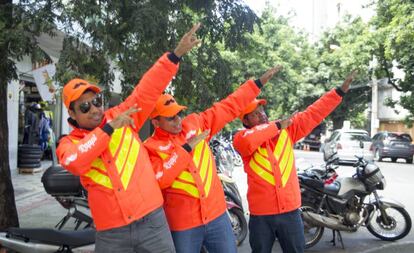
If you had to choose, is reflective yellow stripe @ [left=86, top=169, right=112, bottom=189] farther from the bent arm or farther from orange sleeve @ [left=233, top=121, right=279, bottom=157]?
orange sleeve @ [left=233, top=121, right=279, bottom=157]

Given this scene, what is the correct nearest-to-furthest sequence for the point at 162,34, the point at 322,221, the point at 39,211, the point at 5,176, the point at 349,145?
the point at 162,34, the point at 5,176, the point at 322,221, the point at 39,211, the point at 349,145

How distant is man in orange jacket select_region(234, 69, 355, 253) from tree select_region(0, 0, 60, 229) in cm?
204

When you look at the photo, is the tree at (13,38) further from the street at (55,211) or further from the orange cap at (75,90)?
the street at (55,211)

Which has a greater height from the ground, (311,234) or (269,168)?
(269,168)

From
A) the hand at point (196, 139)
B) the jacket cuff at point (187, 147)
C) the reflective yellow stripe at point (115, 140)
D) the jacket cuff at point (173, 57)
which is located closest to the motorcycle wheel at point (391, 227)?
the hand at point (196, 139)

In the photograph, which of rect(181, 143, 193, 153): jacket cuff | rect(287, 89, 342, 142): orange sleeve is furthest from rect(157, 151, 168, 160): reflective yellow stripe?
rect(287, 89, 342, 142): orange sleeve

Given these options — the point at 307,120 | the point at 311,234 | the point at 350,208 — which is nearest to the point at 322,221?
the point at 311,234

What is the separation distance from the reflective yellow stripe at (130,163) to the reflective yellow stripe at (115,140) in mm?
88

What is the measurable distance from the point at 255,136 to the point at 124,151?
1.42m

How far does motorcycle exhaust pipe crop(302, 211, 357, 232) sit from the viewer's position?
6.92m

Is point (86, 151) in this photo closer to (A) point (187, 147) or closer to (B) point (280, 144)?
(A) point (187, 147)

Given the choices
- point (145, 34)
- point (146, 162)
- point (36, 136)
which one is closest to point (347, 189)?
point (145, 34)

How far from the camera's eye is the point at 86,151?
2971 mm

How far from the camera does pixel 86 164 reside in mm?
3004
